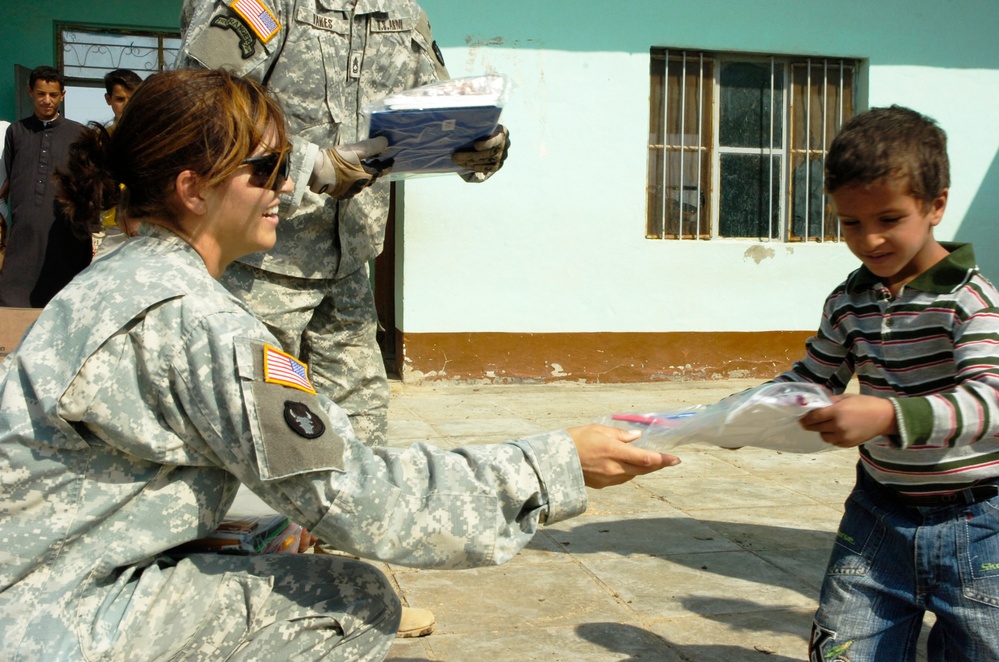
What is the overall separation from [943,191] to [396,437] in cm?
357

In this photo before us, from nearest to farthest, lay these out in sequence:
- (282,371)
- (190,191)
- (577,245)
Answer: (282,371) → (190,191) → (577,245)

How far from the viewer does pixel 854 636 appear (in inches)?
77.3

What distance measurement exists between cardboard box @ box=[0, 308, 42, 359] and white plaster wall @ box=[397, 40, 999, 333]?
3028 millimetres

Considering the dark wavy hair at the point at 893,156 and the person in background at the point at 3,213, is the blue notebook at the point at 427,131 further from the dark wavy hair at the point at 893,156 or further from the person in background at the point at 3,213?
the person in background at the point at 3,213

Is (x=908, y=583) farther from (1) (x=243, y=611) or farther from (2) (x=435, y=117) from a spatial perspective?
(2) (x=435, y=117)

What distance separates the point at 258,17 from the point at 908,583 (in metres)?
2.20

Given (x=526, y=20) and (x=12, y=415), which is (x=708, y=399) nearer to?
(x=526, y=20)

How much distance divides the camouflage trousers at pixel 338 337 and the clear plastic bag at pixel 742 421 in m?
1.37

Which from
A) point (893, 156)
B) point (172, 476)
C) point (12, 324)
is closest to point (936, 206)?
point (893, 156)

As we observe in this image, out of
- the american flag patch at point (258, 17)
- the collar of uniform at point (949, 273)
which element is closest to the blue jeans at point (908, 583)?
the collar of uniform at point (949, 273)

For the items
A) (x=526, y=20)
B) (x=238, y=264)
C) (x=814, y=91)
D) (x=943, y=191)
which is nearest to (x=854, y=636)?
(x=943, y=191)

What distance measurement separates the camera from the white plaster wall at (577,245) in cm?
678

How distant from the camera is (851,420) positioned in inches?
67.0

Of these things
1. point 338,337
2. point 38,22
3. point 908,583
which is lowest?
point 908,583
